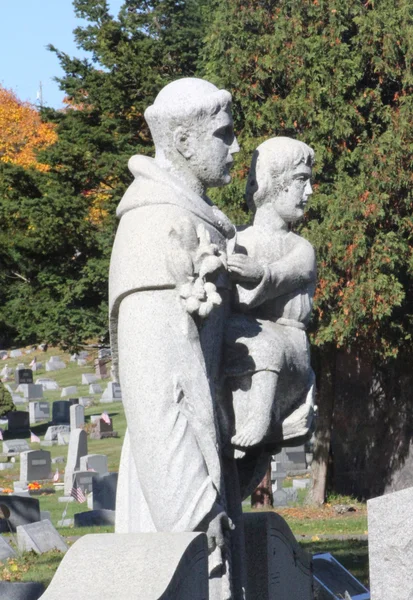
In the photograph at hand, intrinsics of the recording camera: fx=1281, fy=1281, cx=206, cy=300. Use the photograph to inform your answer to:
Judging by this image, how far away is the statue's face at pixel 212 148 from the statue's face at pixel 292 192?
0.36 metres

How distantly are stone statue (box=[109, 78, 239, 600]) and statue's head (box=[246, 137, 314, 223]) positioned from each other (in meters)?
0.44

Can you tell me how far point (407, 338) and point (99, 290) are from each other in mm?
9242

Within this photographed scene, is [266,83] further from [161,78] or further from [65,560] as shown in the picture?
[65,560]

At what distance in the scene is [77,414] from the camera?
103 ft

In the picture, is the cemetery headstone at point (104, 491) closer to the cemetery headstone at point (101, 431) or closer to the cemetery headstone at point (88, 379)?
the cemetery headstone at point (101, 431)

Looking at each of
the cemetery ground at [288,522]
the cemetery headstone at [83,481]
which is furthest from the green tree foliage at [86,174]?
the cemetery headstone at [83,481]

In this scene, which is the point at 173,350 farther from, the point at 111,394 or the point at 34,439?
the point at 111,394

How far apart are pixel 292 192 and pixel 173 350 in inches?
42.5

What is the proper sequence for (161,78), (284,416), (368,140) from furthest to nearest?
(161,78) → (368,140) → (284,416)

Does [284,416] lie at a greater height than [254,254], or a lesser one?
lesser

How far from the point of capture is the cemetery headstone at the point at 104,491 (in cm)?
1947

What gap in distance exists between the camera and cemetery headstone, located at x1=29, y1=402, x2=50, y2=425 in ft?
115

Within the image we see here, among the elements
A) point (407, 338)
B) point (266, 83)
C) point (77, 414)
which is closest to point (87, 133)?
point (77, 414)

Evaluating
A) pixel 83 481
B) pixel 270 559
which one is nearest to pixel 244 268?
pixel 270 559
